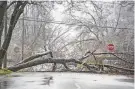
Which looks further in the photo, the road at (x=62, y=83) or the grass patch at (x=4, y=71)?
the grass patch at (x=4, y=71)

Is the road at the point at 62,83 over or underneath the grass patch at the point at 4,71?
underneath

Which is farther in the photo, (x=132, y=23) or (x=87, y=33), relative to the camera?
(x=132, y=23)

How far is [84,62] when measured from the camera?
72.6 ft

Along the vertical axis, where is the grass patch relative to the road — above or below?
above

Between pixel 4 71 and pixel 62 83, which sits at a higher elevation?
pixel 4 71

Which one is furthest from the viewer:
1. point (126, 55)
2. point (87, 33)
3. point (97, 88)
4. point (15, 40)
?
point (15, 40)

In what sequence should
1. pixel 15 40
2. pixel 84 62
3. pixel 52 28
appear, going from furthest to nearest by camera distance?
pixel 15 40 < pixel 52 28 < pixel 84 62

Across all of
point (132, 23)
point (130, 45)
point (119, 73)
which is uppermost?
point (132, 23)

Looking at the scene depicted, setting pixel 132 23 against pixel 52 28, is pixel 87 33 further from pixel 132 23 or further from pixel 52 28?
pixel 132 23

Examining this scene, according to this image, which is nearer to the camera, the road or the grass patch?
the road

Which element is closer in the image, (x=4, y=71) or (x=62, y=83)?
(x=62, y=83)

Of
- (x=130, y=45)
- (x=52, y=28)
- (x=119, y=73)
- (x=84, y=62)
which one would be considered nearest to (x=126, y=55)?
(x=119, y=73)

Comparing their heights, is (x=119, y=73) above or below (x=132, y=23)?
below

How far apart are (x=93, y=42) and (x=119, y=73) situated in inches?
332
